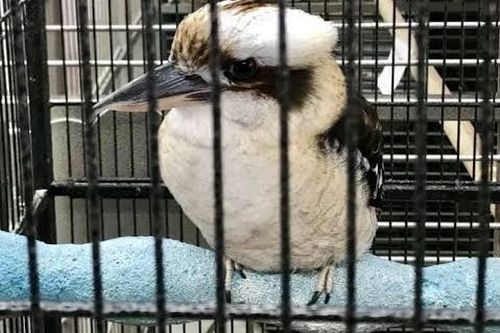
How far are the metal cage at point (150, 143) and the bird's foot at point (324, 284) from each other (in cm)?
11

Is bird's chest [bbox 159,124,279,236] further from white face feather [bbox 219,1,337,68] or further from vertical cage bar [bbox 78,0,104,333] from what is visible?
vertical cage bar [bbox 78,0,104,333]

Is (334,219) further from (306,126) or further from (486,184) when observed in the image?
(486,184)

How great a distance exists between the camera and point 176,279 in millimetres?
894

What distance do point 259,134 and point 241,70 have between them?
68mm

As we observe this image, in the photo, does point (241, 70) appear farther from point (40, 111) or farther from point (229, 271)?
point (40, 111)

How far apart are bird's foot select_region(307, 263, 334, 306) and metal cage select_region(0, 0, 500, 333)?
0.11m

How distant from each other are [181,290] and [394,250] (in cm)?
125

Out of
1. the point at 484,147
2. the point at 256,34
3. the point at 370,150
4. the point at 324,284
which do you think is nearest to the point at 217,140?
the point at 484,147

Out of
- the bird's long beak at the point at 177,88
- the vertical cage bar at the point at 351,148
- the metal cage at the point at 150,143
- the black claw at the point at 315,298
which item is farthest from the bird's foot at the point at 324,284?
the vertical cage bar at the point at 351,148

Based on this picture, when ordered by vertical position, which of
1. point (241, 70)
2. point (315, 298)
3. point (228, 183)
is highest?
point (241, 70)

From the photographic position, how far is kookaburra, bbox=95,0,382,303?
2.93 ft

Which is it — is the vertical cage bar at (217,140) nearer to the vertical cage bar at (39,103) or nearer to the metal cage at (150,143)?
the metal cage at (150,143)

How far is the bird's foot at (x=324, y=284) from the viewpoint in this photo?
0.94m

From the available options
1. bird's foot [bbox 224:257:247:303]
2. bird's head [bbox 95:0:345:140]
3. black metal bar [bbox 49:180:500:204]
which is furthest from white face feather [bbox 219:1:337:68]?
black metal bar [bbox 49:180:500:204]
